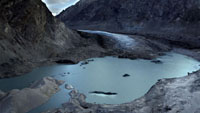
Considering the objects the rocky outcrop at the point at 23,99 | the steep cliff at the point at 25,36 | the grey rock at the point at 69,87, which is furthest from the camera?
the steep cliff at the point at 25,36

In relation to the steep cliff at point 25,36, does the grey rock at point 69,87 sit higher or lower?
lower

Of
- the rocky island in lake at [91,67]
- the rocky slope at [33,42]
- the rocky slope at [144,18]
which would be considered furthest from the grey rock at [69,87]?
the rocky slope at [144,18]

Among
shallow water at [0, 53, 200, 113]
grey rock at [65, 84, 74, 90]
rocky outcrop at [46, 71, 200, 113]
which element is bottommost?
shallow water at [0, 53, 200, 113]

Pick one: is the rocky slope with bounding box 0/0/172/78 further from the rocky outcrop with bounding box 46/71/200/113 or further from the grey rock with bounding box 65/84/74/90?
the rocky outcrop with bounding box 46/71/200/113

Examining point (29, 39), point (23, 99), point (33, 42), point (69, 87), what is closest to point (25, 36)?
point (29, 39)

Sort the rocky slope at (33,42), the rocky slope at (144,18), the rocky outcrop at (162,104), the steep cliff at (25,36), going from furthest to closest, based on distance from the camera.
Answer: the rocky slope at (144,18) < the rocky slope at (33,42) < the steep cliff at (25,36) < the rocky outcrop at (162,104)

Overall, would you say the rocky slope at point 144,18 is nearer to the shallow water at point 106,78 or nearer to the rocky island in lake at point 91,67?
the rocky island in lake at point 91,67

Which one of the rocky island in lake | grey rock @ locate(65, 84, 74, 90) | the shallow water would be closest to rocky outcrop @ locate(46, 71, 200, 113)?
the rocky island in lake
